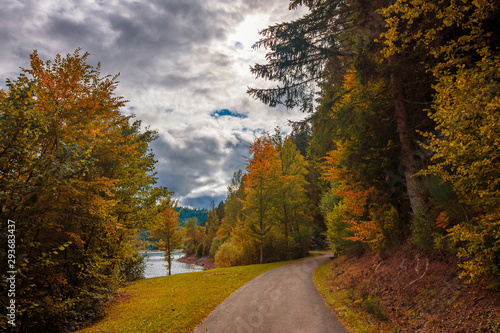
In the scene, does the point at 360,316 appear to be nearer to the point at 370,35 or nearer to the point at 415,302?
the point at 415,302

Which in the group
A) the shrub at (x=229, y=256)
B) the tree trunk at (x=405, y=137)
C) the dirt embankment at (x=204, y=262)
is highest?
the tree trunk at (x=405, y=137)

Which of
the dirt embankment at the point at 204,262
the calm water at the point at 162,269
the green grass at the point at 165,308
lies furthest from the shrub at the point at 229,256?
the dirt embankment at the point at 204,262

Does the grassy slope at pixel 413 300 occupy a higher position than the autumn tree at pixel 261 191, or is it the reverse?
the autumn tree at pixel 261 191

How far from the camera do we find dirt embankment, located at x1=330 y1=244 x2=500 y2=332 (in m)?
4.97

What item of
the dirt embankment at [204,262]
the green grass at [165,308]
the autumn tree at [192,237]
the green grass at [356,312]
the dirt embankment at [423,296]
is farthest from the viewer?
the autumn tree at [192,237]

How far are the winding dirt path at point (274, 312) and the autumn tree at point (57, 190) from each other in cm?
436

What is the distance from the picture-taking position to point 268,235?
23859 mm

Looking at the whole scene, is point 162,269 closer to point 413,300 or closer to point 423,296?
point 413,300

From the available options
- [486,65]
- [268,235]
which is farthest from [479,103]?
[268,235]

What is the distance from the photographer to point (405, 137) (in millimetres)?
8758

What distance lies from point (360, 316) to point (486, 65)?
7.35 m

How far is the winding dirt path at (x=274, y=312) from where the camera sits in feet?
22.6

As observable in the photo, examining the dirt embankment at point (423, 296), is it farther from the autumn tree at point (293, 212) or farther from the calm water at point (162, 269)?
the calm water at point (162, 269)

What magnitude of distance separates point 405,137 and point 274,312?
25.9 feet
